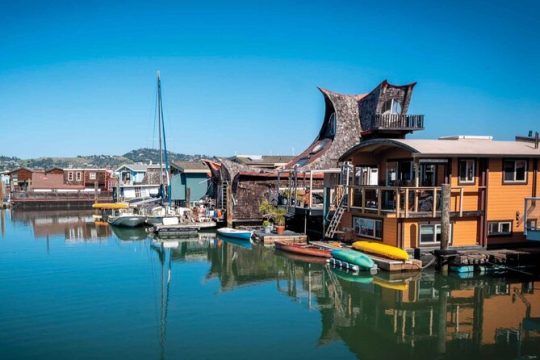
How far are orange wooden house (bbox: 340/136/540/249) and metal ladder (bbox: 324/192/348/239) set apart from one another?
2.20m

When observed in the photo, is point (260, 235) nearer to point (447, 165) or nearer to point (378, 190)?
point (378, 190)

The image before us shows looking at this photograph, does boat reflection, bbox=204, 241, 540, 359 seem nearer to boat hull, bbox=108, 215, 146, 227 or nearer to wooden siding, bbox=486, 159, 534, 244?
wooden siding, bbox=486, 159, 534, 244

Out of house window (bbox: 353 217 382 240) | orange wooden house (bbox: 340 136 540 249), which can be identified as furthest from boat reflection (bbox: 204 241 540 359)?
house window (bbox: 353 217 382 240)

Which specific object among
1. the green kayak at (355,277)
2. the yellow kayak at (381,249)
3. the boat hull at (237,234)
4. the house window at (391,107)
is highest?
the house window at (391,107)

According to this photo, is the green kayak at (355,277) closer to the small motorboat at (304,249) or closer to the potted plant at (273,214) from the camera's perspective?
the small motorboat at (304,249)

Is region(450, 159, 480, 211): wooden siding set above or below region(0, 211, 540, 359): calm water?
above

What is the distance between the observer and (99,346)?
14.8 metres

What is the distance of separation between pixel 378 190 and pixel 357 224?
3.95m

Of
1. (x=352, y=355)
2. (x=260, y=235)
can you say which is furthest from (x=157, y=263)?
(x=352, y=355)

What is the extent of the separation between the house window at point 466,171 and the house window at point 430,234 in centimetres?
284

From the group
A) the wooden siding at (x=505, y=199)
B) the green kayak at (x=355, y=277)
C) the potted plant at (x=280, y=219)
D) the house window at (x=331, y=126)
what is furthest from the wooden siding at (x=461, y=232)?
the house window at (x=331, y=126)

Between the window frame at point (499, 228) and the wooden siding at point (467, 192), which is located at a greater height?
the wooden siding at point (467, 192)

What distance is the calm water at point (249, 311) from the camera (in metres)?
14.9

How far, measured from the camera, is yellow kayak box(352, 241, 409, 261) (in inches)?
943
